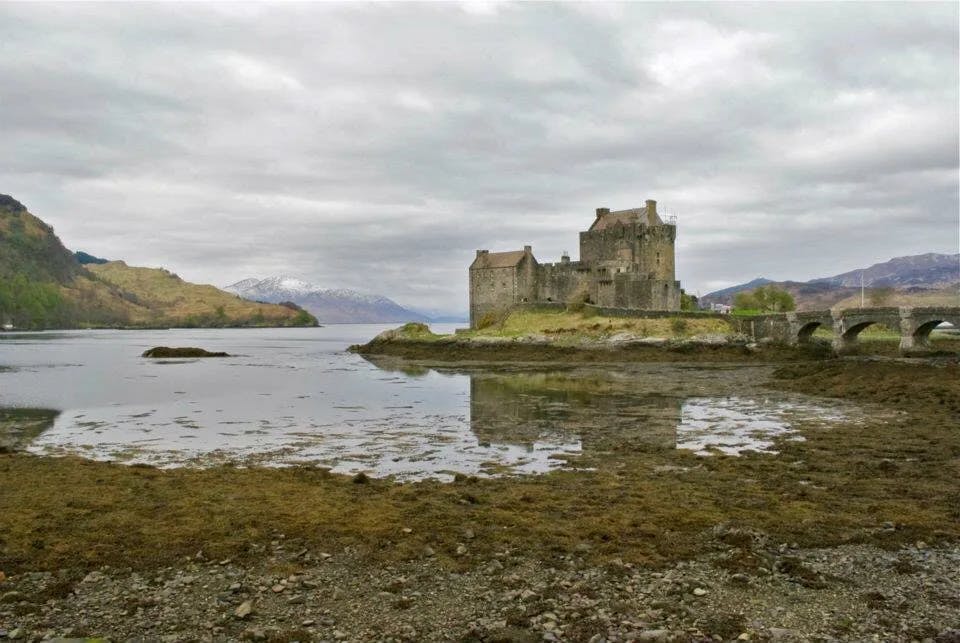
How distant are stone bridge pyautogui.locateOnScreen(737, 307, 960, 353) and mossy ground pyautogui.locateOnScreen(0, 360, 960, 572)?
122 ft

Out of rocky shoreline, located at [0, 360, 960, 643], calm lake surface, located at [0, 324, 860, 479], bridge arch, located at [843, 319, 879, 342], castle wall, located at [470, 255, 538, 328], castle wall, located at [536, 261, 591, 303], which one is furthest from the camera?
castle wall, located at [470, 255, 538, 328]

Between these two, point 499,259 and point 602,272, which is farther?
point 499,259

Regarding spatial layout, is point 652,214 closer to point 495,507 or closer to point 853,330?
point 853,330

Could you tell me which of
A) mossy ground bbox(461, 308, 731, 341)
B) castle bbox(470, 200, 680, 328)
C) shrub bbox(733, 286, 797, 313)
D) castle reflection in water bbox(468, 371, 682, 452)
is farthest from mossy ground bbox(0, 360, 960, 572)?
shrub bbox(733, 286, 797, 313)

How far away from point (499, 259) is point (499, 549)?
6578 cm

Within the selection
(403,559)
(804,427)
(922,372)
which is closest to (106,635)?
(403,559)

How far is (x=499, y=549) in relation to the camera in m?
9.25

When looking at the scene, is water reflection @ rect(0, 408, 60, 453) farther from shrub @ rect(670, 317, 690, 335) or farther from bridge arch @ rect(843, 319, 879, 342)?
bridge arch @ rect(843, 319, 879, 342)

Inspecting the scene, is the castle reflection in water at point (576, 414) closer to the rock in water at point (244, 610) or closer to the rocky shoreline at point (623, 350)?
the rock in water at point (244, 610)

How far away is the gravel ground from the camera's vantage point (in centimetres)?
679

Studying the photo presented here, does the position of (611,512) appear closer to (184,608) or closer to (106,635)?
(184,608)

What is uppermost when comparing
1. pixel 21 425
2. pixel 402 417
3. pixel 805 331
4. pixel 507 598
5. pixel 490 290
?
pixel 490 290

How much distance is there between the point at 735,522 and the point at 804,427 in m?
12.2

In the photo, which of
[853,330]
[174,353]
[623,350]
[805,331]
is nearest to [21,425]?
[623,350]
